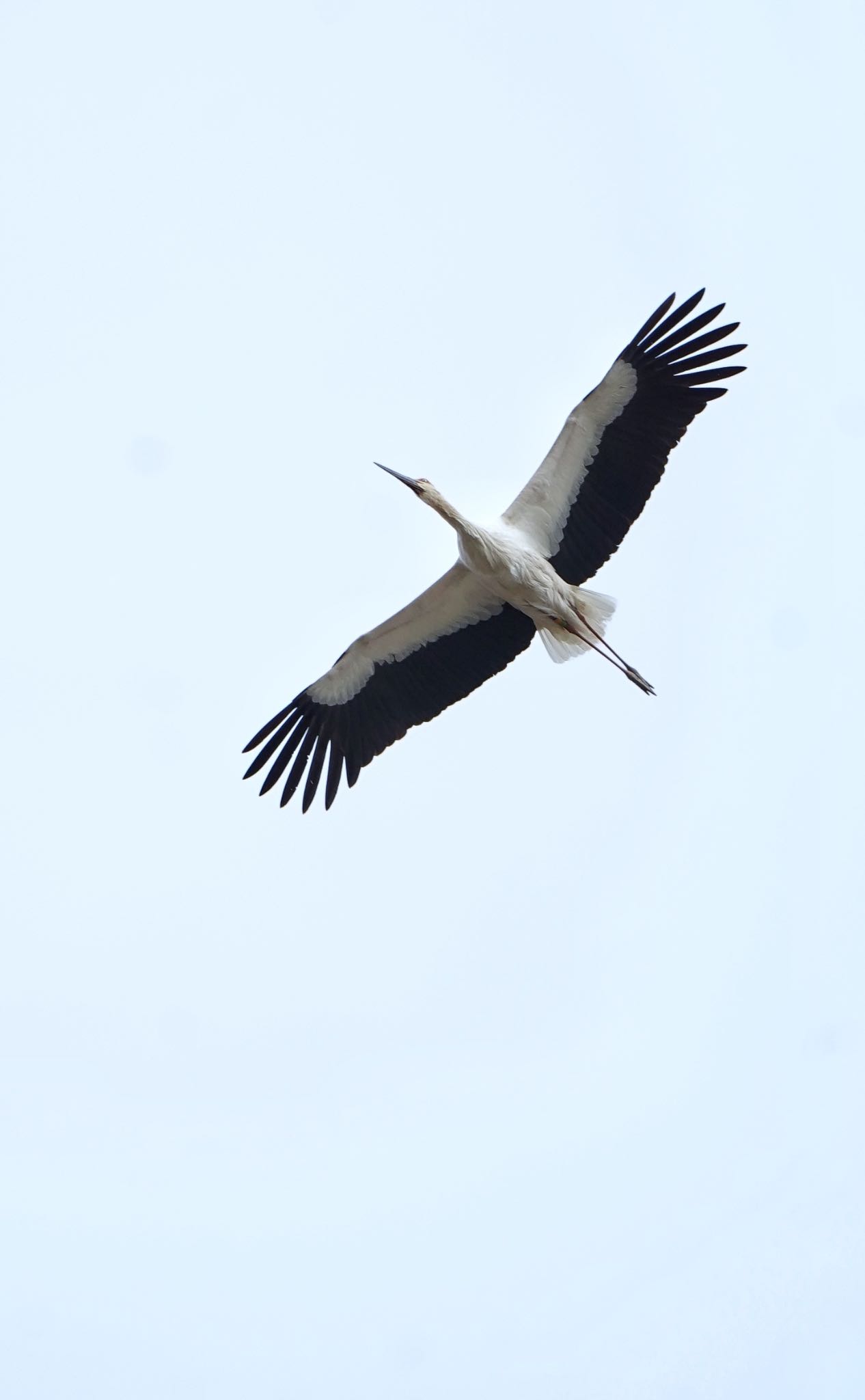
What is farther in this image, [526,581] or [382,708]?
[382,708]

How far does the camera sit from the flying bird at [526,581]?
10.7 meters

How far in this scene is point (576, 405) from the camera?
1062 cm

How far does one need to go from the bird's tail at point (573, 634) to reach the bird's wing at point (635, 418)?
41 cm

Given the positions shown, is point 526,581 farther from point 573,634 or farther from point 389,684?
point 389,684

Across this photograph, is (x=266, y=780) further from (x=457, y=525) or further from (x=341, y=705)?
(x=457, y=525)

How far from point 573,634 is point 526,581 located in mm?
528

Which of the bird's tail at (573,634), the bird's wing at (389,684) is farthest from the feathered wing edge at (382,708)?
the bird's tail at (573,634)

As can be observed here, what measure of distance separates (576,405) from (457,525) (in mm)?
870

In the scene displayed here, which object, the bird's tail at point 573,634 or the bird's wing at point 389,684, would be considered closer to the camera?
the bird's tail at point 573,634

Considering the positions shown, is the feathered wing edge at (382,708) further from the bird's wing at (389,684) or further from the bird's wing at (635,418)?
the bird's wing at (635,418)

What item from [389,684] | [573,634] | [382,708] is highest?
[573,634]

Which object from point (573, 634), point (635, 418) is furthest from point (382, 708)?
point (635, 418)

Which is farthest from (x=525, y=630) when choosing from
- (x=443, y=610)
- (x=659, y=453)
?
(x=659, y=453)

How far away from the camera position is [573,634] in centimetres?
1100
